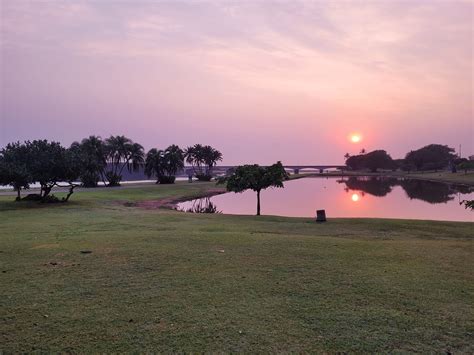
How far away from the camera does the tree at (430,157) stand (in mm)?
154875

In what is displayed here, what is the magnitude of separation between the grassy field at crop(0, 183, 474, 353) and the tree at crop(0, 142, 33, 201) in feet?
61.2

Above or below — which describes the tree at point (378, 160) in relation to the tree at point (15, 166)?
above

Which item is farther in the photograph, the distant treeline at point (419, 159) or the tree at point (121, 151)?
the distant treeline at point (419, 159)

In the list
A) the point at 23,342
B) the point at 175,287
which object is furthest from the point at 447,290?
the point at 23,342

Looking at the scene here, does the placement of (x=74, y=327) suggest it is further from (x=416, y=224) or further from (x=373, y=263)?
(x=416, y=224)

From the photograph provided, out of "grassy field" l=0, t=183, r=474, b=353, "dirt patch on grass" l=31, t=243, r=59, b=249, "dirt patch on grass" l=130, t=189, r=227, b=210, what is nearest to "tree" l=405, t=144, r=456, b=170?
"dirt patch on grass" l=130, t=189, r=227, b=210

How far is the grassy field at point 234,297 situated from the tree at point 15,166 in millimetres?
18640

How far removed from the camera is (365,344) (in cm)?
530

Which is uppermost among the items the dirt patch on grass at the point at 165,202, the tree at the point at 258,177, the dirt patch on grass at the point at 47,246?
the tree at the point at 258,177

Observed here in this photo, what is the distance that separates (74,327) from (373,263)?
7.55m

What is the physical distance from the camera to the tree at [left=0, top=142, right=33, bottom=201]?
28562 millimetres

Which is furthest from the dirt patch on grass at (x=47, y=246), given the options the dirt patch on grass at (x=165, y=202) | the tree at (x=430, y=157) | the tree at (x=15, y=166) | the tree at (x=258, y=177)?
the tree at (x=430, y=157)

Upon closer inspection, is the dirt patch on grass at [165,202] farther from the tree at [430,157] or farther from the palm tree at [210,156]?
the tree at [430,157]

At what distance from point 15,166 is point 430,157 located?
15949cm
